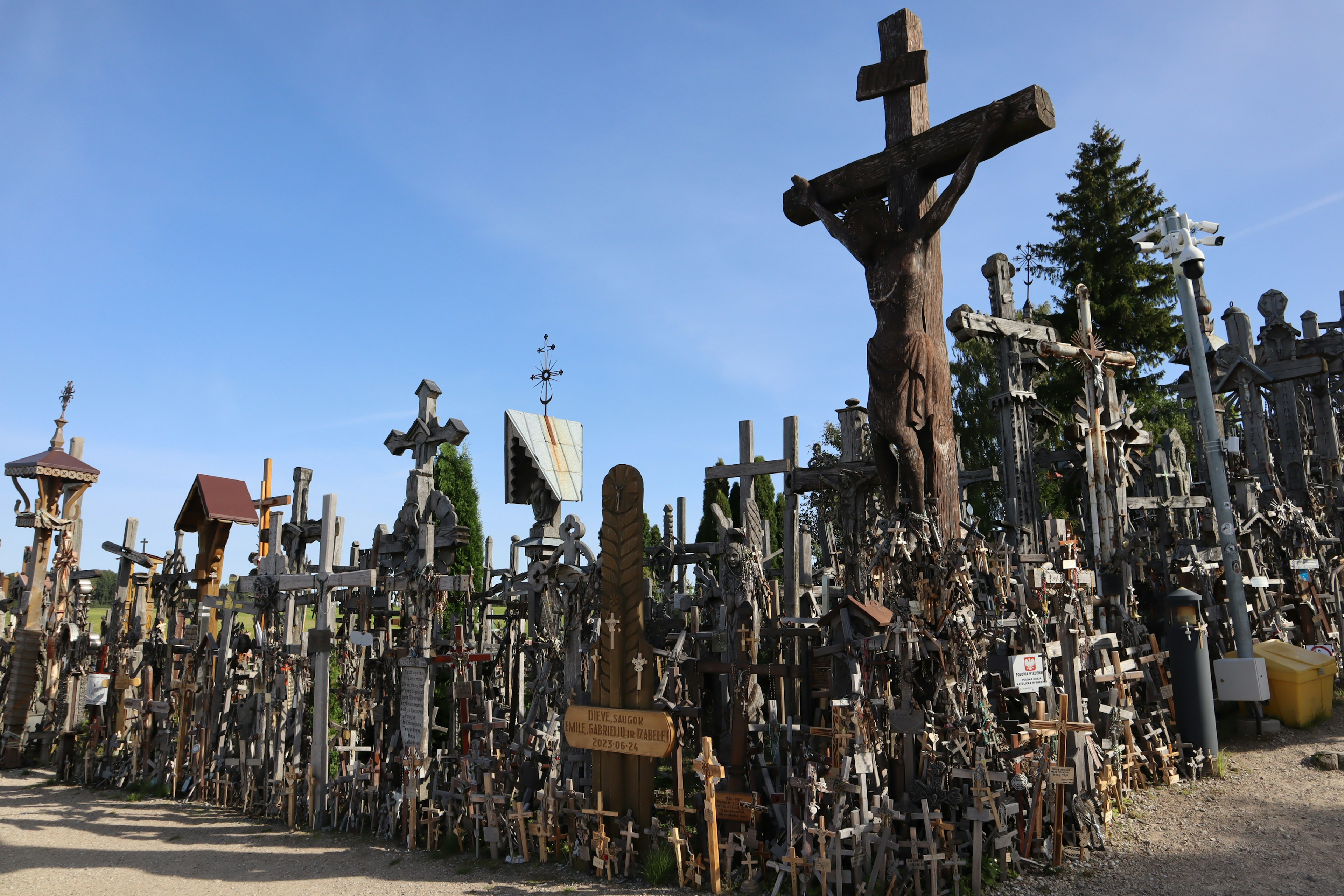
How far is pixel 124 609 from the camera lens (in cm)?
1342

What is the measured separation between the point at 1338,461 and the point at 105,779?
67.2 feet

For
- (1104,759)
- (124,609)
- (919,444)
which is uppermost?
(919,444)

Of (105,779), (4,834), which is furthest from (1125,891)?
(105,779)

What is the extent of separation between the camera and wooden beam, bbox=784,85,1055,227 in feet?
22.7

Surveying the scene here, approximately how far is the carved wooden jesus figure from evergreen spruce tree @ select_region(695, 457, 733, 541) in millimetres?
17233

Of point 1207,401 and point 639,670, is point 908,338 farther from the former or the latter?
point 1207,401

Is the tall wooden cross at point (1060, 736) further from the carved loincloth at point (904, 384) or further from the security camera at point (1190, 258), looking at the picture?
the security camera at point (1190, 258)

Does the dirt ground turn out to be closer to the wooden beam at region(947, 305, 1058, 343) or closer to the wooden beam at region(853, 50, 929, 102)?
the wooden beam at region(947, 305, 1058, 343)

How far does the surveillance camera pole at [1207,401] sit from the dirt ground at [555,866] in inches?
55.8

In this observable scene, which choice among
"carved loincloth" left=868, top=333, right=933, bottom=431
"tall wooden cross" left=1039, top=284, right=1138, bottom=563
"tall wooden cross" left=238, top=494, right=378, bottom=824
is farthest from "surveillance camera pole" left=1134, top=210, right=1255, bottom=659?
"tall wooden cross" left=238, top=494, right=378, bottom=824

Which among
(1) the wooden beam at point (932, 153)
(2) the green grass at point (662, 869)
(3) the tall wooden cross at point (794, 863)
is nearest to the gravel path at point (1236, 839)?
(3) the tall wooden cross at point (794, 863)

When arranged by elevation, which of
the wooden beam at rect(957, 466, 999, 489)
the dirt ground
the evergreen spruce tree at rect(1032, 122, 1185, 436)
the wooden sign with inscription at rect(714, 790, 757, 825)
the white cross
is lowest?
the dirt ground

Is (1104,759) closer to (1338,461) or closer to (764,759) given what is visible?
(764,759)

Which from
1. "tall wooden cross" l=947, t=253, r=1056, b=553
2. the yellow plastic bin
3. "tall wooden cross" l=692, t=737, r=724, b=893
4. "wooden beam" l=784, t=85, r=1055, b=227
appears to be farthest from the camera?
"tall wooden cross" l=947, t=253, r=1056, b=553
